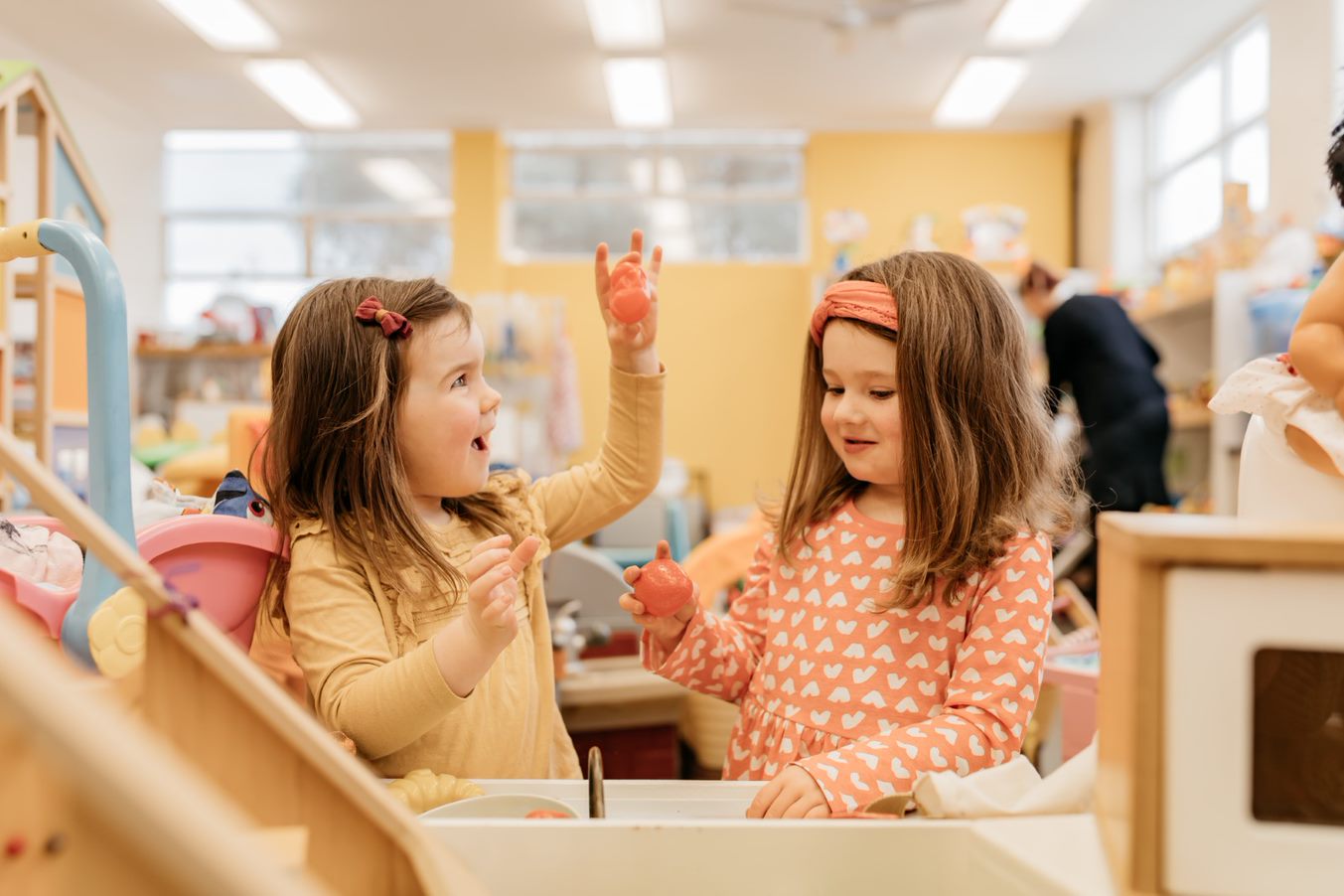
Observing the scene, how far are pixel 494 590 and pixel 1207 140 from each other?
18.9 feet

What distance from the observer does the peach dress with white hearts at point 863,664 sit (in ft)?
2.97

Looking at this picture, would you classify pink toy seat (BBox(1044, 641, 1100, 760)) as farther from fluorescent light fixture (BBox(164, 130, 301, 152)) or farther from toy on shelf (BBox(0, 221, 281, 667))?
fluorescent light fixture (BBox(164, 130, 301, 152))

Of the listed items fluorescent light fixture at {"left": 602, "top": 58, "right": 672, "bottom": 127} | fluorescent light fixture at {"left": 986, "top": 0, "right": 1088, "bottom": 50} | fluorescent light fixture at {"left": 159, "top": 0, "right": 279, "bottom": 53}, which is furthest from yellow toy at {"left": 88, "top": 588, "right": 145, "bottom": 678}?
fluorescent light fixture at {"left": 602, "top": 58, "right": 672, "bottom": 127}

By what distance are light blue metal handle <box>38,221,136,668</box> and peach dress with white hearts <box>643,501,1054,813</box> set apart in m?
0.55

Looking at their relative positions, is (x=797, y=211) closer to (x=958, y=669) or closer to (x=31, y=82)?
(x=31, y=82)

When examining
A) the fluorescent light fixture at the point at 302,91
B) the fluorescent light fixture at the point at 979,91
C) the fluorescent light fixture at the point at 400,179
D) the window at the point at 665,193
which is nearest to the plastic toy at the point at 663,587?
the fluorescent light fixture at the point at 979,91

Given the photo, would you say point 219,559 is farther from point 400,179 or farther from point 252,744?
point 400,179

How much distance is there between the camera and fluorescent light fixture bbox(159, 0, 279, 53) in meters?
4.77

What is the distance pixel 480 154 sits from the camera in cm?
671

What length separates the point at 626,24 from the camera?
16.2ft

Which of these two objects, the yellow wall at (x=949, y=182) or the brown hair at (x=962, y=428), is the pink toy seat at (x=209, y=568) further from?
the yellow wall at (x=949, y=182)

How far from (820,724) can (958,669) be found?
0.15 meters

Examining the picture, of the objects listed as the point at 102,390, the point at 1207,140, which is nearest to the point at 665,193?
the point at 1207,140

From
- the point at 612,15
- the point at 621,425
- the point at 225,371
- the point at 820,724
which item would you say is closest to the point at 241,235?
the point at 225,371
